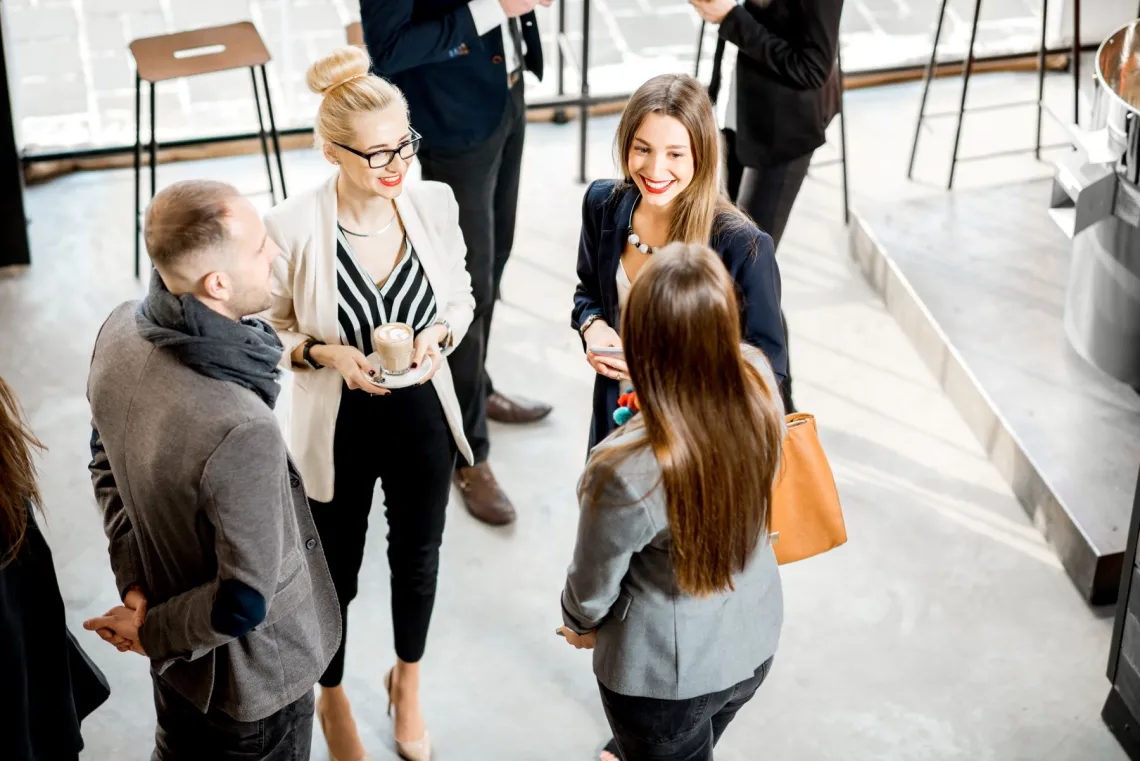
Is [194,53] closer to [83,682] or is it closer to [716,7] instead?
[716,7]

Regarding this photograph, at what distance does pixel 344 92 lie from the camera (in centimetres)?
265

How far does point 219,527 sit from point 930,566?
236 centimetres

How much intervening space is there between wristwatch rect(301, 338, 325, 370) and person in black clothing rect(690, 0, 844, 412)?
53.2 inches

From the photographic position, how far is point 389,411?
2.85 metres

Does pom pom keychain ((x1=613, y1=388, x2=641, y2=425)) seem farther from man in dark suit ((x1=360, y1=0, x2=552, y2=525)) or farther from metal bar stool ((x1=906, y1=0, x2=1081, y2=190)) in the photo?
metal bar stool ((x1=906, y1=0, x2=1081, y2=190))

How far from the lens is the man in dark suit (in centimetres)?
347

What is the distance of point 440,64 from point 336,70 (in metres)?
0.98

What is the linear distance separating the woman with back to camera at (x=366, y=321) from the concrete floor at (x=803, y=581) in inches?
21.2

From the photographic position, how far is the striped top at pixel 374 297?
275 centimetres

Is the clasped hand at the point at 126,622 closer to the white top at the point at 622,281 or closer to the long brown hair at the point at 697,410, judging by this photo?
the long brown hair at the point at 697,410

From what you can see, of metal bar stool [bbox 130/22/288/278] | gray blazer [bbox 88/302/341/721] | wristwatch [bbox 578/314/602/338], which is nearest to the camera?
gray blazer [bbox 88/302/341/721]

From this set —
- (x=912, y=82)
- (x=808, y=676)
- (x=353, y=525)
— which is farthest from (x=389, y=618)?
(x=912, y=82)

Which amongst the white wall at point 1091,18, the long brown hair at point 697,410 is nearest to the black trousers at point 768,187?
the long brown hair at point 697,410

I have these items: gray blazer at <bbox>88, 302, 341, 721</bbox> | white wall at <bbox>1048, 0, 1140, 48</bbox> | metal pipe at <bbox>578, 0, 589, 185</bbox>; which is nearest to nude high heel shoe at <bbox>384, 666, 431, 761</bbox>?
gray blazer at <bbox>88, 302, 341, 721</bbox>
